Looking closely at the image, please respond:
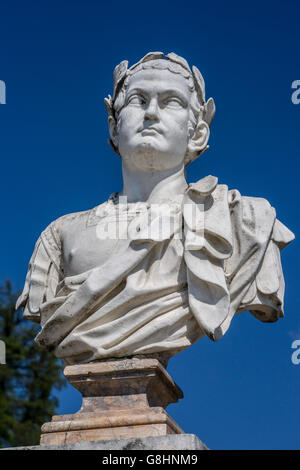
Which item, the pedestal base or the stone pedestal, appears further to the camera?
the stone pedestal

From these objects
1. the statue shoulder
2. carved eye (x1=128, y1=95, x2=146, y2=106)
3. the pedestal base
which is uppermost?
carved eye (x1=128, y1=95, x2=146, y2=106)

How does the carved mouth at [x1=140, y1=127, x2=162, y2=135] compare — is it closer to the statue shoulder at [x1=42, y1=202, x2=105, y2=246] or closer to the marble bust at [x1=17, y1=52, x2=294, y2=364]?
the marble bust at [x1=17, y1=52, x2=294, y2=364]

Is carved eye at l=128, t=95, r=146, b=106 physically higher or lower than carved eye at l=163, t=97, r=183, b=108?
higher

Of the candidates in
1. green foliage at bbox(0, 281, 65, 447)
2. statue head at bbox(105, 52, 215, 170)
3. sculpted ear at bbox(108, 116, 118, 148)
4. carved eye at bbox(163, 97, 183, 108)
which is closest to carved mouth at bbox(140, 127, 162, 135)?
statue head at bbox(105, 52, 215, 170)

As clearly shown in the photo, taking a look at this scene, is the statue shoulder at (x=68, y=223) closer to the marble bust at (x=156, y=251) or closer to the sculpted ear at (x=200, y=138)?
the marble bust at (x=156, y=251)

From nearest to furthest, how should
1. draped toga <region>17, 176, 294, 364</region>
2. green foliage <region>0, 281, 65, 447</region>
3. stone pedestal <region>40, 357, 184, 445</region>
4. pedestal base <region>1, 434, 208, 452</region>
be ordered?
1. pedestal base <region>1, 434, 208, 452</region>
2. stone pedestal <region>40, 357, 184, 445</region>
3. draped toga <region>17, 176, 294, 364</region>
4. green foliage <region>0, 281, 65, 447</region>

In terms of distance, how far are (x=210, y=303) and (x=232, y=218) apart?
87 cm

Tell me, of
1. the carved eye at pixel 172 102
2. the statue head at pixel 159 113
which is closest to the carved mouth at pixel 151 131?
the statue head at pixel 159 113

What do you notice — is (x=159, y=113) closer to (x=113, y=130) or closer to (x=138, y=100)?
(x=138, y=100)

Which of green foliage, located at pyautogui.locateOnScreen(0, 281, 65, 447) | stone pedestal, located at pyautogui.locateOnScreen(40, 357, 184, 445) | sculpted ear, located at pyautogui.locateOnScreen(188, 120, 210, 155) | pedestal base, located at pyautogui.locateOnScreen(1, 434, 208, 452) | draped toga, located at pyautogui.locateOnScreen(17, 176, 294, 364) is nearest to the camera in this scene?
pedestal base, located at pyautogui.locateOnScreen(1, 434, 208, 452)

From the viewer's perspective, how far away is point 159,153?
8273 millimetres

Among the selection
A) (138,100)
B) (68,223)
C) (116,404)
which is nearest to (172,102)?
(138,100)

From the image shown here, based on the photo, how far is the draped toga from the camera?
25.0 feet
